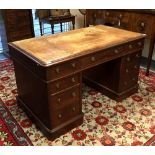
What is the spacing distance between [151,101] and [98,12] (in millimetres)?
1516

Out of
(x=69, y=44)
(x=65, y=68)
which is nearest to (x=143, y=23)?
(x=69, y=44)

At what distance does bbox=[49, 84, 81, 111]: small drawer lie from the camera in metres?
1.69

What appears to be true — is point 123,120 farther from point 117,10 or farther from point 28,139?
point 117,10

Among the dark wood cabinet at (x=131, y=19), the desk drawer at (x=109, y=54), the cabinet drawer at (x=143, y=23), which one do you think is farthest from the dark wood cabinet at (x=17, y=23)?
the desk drawer at (x=109, y=54)

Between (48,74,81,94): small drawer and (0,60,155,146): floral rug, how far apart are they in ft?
1.47

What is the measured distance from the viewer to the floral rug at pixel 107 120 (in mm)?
1799

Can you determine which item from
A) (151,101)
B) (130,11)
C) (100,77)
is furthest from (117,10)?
(151,101)

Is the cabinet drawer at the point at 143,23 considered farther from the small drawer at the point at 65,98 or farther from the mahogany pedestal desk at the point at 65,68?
the small drawer at the point at 65,98

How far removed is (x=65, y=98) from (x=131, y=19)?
155 centimetres

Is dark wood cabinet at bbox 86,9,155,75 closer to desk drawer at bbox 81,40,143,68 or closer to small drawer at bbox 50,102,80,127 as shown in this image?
desk drawer at bbox 81,40,143,68

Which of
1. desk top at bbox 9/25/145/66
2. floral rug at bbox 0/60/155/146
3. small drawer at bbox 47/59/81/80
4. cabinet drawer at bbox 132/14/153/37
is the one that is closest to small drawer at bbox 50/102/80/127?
floral rug at bbox 0/60/155/146

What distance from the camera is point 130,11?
2713 mm

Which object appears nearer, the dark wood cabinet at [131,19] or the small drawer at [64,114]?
the small drawer at [64,114]

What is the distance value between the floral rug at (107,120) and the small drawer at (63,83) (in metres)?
0.45
